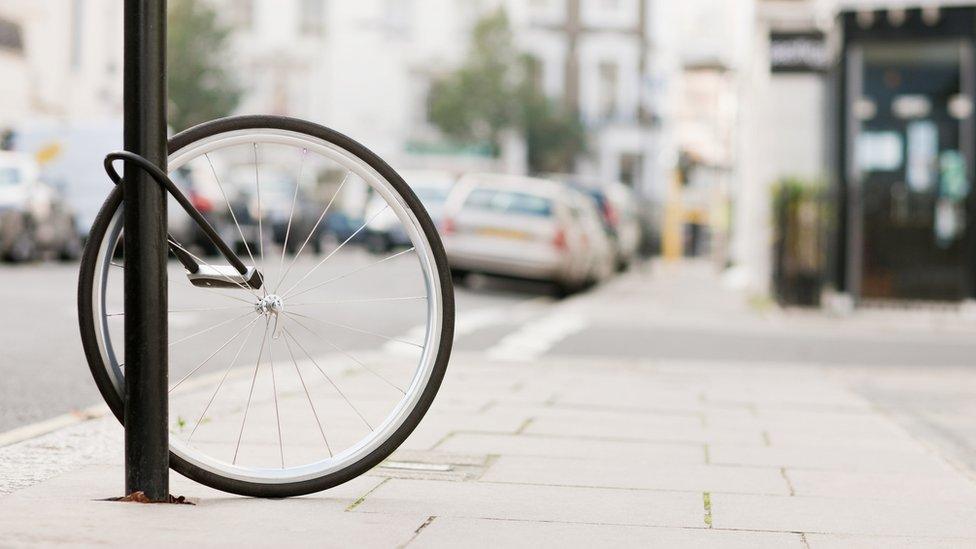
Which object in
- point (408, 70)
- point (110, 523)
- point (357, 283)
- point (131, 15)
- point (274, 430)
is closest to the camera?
point (110, 523)

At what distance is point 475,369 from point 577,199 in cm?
1382

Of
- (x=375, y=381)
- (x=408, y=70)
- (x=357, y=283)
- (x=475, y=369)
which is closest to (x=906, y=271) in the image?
(x=357, y=283)

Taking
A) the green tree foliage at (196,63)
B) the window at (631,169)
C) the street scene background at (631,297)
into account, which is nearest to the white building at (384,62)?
the window at (631,169)

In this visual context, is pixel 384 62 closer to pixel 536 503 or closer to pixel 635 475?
pixel 635 475

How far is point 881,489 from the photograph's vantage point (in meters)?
4.63

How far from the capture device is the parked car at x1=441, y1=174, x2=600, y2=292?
1912 cm

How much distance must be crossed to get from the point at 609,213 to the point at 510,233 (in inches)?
404

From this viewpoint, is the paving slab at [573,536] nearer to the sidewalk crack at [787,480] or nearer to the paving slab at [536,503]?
the paving slab at [536,503]

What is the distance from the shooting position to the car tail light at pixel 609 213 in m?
29.0

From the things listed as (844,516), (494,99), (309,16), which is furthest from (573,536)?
(309,16)

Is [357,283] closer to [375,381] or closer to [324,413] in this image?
[375,381]

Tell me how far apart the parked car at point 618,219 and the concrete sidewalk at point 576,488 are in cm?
1965

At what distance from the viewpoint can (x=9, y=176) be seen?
19219mm

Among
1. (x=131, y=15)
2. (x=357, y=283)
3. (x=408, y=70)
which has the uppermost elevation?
(x=408, y=70)
